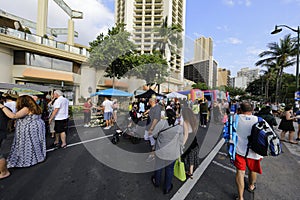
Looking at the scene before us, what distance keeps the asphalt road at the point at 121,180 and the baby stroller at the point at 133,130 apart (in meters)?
0.98

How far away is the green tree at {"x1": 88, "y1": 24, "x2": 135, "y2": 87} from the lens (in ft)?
42.4

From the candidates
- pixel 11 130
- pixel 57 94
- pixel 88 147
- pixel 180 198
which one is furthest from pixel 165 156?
pixel 11 130

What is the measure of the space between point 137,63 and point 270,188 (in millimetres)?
15271

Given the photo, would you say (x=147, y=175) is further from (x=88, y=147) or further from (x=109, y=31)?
(x=109, y=31)

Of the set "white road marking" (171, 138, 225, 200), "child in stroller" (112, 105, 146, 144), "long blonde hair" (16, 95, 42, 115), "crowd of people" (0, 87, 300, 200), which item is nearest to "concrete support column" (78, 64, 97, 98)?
"child in stroller" (112, 105, 146, 144)

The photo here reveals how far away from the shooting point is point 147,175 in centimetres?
316

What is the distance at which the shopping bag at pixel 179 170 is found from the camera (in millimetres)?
2585

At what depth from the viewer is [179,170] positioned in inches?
104

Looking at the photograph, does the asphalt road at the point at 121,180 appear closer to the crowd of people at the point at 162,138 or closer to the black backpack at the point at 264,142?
the crowd of people at the point at 162,138

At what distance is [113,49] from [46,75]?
817 centimetres

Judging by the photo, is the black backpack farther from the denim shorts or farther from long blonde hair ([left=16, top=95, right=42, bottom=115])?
the denim shorts

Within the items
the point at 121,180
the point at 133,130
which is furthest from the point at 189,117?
the point at 133,130

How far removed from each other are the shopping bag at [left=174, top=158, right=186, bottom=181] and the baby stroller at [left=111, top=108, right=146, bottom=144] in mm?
2730

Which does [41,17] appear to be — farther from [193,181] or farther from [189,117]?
[193,181]
